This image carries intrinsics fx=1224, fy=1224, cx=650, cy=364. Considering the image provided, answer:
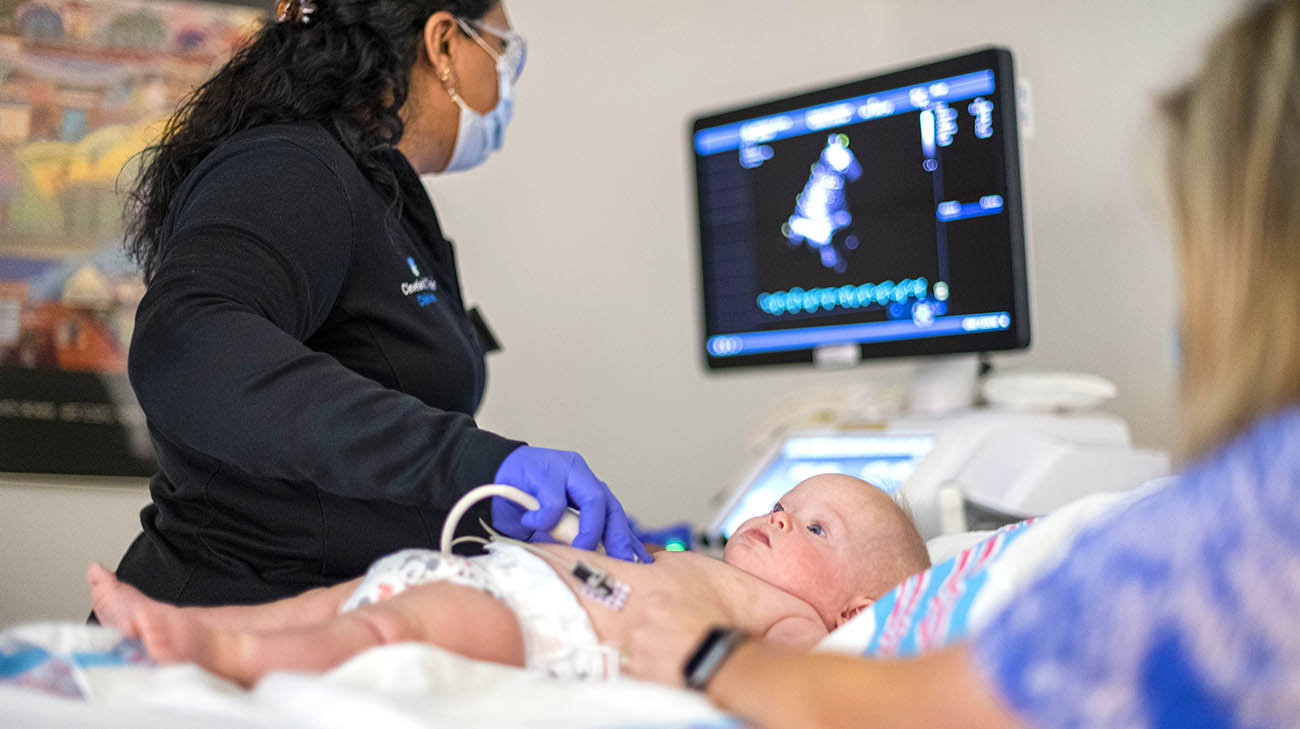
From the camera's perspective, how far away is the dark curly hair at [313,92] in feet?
4.86

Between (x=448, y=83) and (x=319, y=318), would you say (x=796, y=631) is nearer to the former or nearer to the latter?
(x=319, y=318)

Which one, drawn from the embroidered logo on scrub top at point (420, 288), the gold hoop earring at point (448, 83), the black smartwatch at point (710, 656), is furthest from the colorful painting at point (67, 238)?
the black smartwatch at point (710, 656)

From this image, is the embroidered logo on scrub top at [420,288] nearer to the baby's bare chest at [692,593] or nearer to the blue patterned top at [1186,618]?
the baby's bare chest at [692,593]

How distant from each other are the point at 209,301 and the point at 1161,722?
86 cm

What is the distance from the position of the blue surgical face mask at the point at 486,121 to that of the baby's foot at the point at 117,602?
85 cm

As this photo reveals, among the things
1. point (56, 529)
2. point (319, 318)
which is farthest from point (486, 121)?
point (56, 529)

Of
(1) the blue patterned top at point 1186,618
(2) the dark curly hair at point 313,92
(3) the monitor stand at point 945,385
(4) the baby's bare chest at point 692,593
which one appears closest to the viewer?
(1) the blue patterned top at point 1186,618

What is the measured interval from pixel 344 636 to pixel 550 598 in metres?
0.24

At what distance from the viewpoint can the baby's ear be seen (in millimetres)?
1364

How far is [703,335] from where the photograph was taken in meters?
2.48

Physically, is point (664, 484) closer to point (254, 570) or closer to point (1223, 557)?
point (254, 570)

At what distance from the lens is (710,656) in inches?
34.5

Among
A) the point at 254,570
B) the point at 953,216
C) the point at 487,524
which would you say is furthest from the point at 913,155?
the point at 254,570

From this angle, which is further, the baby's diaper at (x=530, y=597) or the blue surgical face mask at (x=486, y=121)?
the blue surgical face mask at (x=486, y=121)
